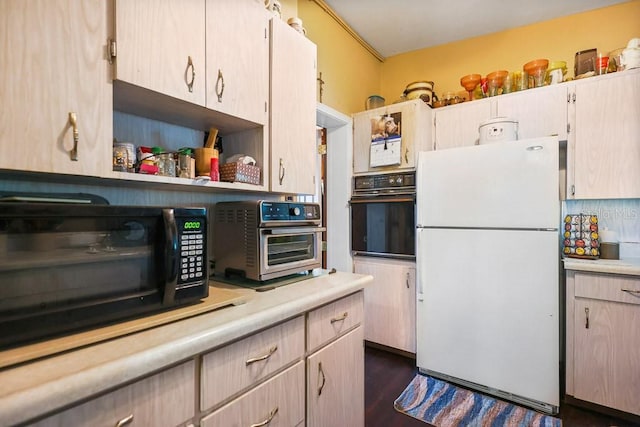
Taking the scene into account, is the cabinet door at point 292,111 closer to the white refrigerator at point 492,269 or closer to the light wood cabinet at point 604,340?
the white refrigerator at point 492,269

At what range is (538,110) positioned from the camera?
221 centimetres

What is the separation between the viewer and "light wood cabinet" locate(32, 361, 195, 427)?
63 cm

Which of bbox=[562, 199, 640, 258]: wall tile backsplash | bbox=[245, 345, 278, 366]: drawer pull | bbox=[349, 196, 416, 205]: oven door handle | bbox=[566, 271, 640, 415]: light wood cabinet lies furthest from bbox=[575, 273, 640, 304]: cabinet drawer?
bbox=[245, 345, 278, 366]: drawer pull

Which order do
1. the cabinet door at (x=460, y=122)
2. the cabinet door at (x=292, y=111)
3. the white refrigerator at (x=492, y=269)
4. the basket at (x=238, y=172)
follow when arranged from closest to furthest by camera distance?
the basket at (x=238, y=172) → the cabinet door at (x=292, y=111) → the white refrigerator at (x=492, y=269) → the cabinet door at (x=460, y=122)

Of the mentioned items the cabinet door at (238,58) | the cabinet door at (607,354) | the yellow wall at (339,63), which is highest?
the yellow wall at (339,63)

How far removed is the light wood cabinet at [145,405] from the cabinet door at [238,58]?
3.17 ft

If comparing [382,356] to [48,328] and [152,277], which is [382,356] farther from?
[48,328]

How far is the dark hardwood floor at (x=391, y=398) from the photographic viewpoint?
1.79 metres

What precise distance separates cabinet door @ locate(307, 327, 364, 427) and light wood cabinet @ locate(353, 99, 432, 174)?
153 cm

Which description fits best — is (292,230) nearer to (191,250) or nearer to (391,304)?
(191,250)

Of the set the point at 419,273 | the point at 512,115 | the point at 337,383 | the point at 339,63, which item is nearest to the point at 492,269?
the point at 419,273

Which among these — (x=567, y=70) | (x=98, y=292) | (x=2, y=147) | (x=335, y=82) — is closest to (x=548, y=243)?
(x=567, y=70)

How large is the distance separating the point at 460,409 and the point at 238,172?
1.92 metres

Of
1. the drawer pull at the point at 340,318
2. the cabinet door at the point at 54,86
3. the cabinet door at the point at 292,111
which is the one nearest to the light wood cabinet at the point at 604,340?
the drawer pull at the point at 340,318
